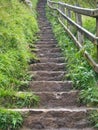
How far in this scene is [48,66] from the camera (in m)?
8.34

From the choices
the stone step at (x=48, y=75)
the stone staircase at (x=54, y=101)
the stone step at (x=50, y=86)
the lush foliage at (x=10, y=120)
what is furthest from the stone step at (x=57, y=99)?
the stone step at (x=48, y=75)

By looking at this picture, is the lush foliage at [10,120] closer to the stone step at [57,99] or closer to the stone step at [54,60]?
the stone step at [57,99]

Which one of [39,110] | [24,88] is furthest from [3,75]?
[39,110]

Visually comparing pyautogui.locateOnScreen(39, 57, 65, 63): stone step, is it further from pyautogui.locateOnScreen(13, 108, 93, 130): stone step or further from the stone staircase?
pyautogui.locateOnScreen(13, 108, 93, 130): stone step

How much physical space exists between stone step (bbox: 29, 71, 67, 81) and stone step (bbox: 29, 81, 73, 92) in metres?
0.38

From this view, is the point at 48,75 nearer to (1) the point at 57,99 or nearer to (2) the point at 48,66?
(2) the point at 48,66

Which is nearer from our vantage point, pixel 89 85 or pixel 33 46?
pixel 89 85

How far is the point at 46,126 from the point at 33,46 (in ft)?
18.3

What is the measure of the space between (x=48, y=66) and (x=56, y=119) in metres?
2.94

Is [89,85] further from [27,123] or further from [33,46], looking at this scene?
[33,46]

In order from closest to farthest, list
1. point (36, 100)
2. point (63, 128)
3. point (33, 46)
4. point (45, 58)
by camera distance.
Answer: point (63, 128) < point (36, 100) < point (45, 58) < point (33, 46)

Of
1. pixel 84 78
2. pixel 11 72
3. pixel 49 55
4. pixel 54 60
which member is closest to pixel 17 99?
pixel 11 72

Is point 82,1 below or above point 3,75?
below

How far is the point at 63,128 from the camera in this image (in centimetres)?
534
